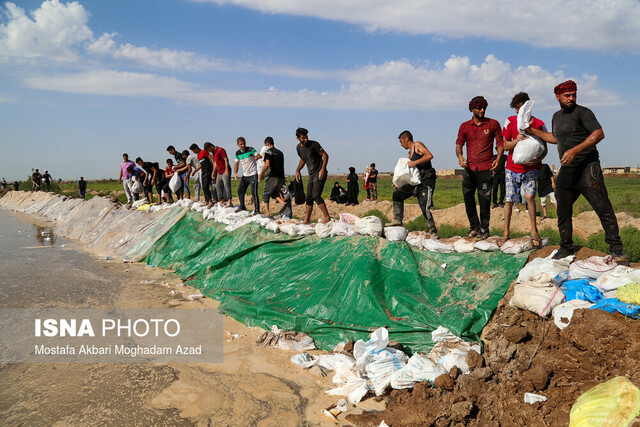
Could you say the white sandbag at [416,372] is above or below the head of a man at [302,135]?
below

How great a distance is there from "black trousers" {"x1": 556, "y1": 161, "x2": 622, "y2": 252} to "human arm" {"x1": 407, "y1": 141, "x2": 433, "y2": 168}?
166 centimetres

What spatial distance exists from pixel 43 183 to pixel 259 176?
78.7 ft

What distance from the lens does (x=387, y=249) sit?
5180 mm

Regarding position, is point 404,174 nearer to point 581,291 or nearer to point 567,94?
point 567,94

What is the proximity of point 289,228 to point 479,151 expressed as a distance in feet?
9.33

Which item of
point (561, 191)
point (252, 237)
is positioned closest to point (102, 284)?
point (252, 237)

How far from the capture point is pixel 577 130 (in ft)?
13.0

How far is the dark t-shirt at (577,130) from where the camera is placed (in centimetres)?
391

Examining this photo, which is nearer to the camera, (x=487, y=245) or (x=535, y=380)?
(x=535, y=380)

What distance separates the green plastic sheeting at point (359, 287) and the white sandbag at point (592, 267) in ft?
1.72

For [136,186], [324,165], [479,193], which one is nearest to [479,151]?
[479,193]

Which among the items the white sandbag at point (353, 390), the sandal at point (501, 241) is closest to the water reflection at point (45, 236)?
the white sandbag at point (353, 390)

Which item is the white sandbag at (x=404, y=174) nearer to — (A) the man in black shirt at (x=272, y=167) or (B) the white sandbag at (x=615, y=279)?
(B) the white sandbag at (x=615, y=279)

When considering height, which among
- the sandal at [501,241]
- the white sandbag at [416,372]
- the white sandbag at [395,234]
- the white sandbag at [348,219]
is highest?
the white sandbag at [348,219]
